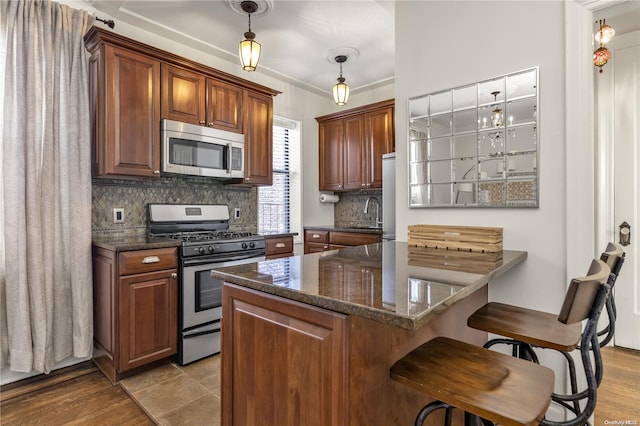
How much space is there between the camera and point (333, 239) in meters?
4.04

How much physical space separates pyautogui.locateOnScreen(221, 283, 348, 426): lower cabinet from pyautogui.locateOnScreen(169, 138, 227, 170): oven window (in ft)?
6.14

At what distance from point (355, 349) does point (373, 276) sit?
290 mm

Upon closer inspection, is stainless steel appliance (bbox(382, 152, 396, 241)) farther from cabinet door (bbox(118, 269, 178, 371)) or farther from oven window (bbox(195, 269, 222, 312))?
cabinet door (bbox(118, 269, 178, 371))

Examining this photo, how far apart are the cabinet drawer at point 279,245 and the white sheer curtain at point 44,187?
57.5 inches

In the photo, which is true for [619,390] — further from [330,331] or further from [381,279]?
[330,331]

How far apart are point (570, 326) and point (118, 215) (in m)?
3.11

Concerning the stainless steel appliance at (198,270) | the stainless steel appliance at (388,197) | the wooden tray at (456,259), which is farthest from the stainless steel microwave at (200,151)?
the wooden tray at (456,259)

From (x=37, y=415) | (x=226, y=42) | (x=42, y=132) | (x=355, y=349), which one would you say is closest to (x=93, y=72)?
(x=42, y=132)

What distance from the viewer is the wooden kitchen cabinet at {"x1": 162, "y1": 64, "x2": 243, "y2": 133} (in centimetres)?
279

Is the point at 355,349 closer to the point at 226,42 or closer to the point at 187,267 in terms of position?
the point at 187,267

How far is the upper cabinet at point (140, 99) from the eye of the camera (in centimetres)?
246

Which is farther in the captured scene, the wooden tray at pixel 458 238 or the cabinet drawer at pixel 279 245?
the cabinet drawer at pixel 279 245

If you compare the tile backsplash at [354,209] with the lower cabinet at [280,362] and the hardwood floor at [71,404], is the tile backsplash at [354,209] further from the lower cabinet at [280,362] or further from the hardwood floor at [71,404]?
the lower cabinet at [280,362]

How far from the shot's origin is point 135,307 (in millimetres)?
2314
